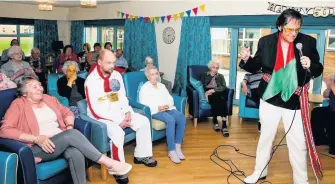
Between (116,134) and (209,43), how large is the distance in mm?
4011

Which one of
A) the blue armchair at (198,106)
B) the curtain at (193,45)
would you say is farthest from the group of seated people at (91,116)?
the curtain at (193,45)

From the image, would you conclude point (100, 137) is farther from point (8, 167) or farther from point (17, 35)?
point (17, 35)

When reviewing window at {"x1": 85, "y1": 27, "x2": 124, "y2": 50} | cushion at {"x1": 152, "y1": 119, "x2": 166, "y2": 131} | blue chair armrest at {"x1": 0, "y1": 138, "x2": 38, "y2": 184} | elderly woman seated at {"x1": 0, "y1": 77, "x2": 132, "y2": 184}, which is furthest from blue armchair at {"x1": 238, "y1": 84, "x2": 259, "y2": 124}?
window at {"x1": 85, "y1": 27, "x2": 124, "y2": 50}

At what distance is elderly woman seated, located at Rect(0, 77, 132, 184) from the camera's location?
2.53 metres

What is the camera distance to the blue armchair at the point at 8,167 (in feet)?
7.03

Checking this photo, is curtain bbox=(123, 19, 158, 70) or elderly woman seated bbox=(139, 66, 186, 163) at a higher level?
curtain bbox=(123, 19, 158, 70)

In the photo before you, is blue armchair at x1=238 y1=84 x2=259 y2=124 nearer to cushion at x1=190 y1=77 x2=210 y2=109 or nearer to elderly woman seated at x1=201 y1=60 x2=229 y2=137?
elderly woman seated at x1=201 y1=60 x2=229 y2=137

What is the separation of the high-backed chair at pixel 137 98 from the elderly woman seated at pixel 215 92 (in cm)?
78

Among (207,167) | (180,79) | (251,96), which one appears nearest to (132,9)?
(180,79)

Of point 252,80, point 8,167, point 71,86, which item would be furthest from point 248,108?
point 8,167

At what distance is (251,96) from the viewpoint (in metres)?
5.08

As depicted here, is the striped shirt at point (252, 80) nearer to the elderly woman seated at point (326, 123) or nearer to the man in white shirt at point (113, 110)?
the elderly woman seated at point (326, 123)

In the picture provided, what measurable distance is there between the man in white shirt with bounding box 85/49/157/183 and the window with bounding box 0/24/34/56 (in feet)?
23.3

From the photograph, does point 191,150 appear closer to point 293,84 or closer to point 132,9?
point 293,84
